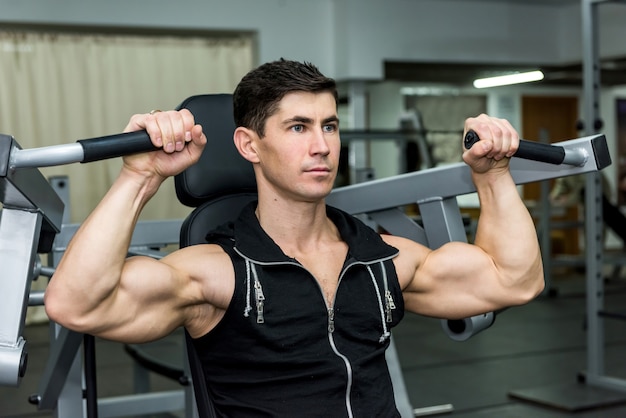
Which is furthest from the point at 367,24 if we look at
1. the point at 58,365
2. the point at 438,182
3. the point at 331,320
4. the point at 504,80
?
the point at 331,320

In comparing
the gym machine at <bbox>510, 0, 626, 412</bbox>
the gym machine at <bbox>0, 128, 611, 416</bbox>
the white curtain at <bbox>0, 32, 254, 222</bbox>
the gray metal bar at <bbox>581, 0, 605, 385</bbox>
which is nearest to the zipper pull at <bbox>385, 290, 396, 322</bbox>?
the gym machine at <bbox>0, 128, 611, 416</bbox>

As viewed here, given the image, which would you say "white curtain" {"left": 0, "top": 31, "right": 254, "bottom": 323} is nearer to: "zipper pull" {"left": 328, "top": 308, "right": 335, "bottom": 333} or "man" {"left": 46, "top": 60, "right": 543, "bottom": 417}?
"man" {"left": 46, "top": 60, "right": 543, "bottom": 417}

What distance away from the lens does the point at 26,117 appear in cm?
627

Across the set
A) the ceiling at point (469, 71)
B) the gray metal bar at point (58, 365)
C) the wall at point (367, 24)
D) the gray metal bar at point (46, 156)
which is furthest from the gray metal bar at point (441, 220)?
the ceiling at point (469, 71)

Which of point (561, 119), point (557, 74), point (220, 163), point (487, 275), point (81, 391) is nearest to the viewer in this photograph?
point (487, 275)

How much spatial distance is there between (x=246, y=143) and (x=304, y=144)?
16 centimetres

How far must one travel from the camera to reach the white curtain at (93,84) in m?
6.25

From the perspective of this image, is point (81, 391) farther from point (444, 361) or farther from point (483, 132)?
point (444, 361)

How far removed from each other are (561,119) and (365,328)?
30.1 feet

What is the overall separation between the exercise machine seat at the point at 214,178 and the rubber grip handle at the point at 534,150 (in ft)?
1.82

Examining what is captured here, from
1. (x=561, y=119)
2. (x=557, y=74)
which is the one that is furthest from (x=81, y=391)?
(x=561, y=119)

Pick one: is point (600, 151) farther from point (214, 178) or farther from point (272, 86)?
point (214, 178)

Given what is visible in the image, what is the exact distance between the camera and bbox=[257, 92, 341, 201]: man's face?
1596 millimetres

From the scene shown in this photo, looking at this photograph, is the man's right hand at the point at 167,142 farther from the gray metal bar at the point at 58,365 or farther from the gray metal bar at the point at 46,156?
the gray metal bar at the point at 58,365
